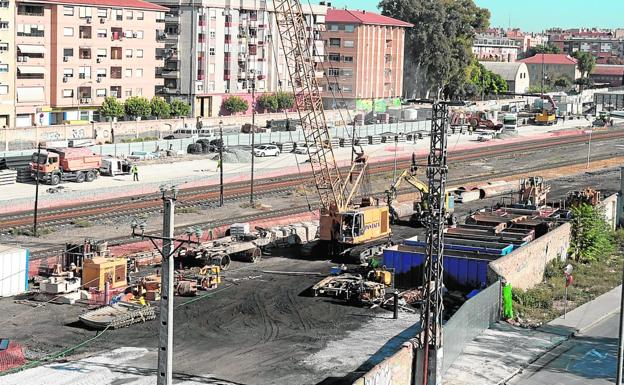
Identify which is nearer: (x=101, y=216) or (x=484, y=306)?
(x=484, y=306)

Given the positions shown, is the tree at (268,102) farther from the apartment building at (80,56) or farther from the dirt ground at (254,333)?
the dirt ground at (254,333)

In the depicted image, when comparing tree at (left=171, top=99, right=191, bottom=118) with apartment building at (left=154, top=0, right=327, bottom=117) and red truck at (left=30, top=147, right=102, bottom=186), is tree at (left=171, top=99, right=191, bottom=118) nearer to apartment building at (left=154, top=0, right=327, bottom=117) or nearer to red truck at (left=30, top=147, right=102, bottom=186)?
apartment building at (left=154, top=0, right=327, bottom=117)

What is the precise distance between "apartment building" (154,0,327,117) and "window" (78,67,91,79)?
34.7 ft

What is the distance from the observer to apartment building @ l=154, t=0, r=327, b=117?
112938mm

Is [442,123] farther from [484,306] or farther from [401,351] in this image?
[484,306]

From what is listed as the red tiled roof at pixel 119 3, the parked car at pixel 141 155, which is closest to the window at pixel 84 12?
the red tiled roof at pixel 119 3

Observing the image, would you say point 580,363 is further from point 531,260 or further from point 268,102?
point 268,102

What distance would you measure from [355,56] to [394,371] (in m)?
107

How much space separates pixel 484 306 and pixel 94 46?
223ft

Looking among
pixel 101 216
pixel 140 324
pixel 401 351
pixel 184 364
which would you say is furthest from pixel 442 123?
pixel 101 216

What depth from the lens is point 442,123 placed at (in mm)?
30734

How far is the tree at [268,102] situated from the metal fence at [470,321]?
260 feet

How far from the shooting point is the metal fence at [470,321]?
3488 centimetres

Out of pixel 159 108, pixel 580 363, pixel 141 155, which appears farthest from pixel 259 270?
pixel 159 108
